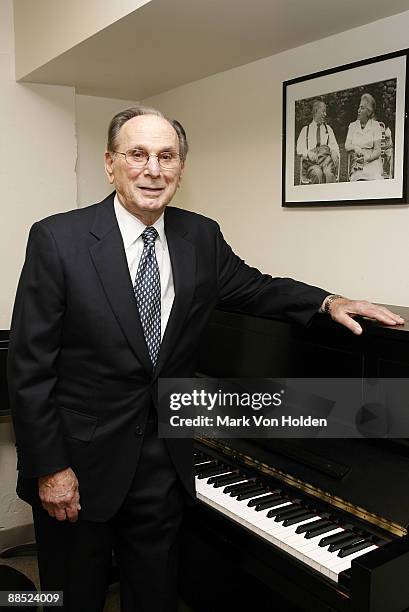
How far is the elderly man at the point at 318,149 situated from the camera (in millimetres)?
2045

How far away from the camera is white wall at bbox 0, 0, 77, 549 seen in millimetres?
2750

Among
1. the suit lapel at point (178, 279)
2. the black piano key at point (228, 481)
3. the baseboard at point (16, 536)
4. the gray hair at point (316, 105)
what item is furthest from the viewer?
the baseboard at point (16, 536)

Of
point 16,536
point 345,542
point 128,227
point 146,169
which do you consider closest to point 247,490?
point 345,542

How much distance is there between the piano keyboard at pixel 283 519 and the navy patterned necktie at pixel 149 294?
42 cm

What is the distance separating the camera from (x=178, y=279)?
5.36 ft

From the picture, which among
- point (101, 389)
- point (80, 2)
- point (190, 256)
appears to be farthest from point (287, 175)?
point (101, 389)

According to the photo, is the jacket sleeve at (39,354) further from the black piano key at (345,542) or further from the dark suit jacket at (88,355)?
the black piano key at (345,542)

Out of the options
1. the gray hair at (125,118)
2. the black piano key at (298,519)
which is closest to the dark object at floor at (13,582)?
the black piano key at (298,519)

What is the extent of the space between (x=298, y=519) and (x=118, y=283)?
28.9 inches

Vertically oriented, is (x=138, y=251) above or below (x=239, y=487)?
above

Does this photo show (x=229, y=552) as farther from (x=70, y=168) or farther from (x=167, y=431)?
(x=70, y=168)

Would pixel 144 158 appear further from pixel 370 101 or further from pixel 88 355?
pixel 370 101

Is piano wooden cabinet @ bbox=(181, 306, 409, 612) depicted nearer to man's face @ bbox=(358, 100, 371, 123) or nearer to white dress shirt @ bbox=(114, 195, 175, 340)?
white dress shirt @ bbox=(114, 195, 175, 340)

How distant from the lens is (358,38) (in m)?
1.94
